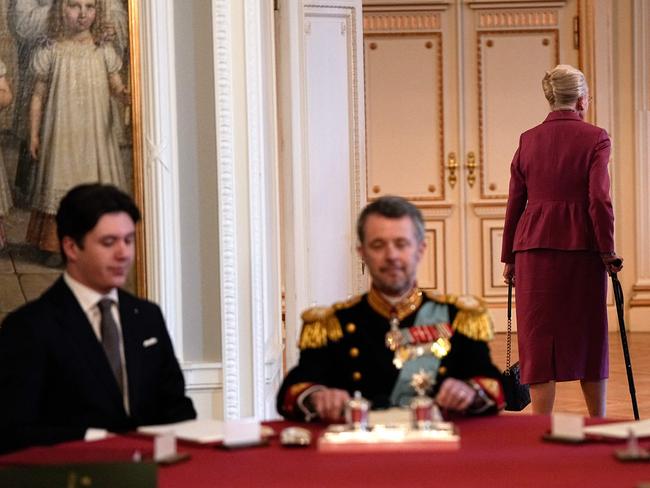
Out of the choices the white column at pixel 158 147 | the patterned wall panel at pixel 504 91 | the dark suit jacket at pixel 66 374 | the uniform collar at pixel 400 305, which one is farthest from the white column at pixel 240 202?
the patterned wall panel at pixel 504 91

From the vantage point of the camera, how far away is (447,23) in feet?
42.6

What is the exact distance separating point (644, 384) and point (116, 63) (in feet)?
16.4

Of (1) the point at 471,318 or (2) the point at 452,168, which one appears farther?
(2) the point at 452,168

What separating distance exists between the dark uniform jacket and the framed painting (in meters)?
2.10

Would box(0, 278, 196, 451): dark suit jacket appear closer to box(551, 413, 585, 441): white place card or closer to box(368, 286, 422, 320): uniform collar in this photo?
box(368, 286, 422, 320): uniform collar

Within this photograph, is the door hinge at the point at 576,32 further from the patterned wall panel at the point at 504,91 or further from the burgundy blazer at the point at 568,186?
the burgundy blazer at the point at 568,186

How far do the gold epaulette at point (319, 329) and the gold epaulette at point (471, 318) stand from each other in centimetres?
25

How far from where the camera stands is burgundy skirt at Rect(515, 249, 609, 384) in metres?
6.39

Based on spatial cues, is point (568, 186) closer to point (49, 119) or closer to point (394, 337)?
point (49, 119)

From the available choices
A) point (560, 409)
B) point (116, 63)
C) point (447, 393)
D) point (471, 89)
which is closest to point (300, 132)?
point (560, 409)

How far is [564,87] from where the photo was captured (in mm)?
6395

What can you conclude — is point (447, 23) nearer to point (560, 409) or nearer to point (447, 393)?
point (560, 409)

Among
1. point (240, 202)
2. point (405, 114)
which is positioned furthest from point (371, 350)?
point (405, 114)

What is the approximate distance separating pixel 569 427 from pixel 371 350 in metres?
0.59
